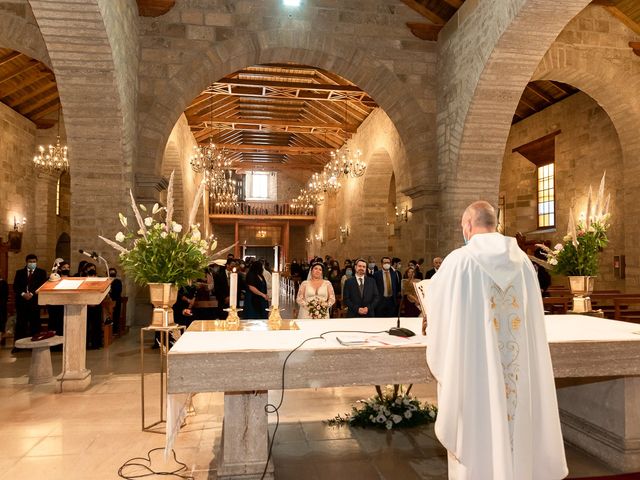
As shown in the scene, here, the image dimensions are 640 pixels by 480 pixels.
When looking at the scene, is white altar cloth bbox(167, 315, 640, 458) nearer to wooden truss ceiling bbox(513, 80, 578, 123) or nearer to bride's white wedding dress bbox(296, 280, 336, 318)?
bride's white wedding dress bbox(296, 280, 336, 318)

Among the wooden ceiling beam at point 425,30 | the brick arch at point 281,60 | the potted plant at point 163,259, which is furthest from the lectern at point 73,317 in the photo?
the wooden ceiling beam at point 425,30

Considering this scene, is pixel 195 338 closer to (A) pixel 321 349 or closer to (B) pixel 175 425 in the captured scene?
(B) pixel 175 425

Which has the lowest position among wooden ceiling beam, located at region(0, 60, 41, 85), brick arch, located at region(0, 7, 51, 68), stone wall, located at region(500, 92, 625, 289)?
stone wall, located at region(500, 92, 625, 289)

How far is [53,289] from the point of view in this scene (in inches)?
226

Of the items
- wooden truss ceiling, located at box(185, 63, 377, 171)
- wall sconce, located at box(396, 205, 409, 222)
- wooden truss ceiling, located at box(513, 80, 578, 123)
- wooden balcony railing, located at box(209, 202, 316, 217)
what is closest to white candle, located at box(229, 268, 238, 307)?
wall sconce, located at box(396, 205, 409, 222)

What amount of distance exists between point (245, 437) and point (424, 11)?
10266mm

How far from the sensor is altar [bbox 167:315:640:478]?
2.87m

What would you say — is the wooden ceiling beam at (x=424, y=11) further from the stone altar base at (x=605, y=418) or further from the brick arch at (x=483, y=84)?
the stone altar base at (x=605, y=418)

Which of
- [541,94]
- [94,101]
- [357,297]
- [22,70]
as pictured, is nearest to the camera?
[357,297]

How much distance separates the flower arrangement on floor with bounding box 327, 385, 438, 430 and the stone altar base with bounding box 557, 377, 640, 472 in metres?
1.15

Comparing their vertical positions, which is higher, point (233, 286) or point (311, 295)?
point (233, 286)

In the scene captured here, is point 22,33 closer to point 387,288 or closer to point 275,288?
point 387,288

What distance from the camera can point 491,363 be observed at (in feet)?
8.52

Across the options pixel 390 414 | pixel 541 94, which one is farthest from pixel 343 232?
pixel 390 414
